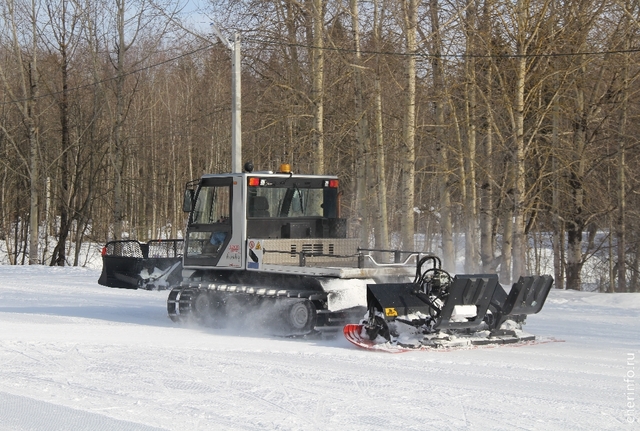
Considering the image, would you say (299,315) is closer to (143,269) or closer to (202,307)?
(202,307)

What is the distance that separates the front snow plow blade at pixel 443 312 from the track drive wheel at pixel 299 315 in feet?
3.75

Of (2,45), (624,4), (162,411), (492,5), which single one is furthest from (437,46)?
(2,45)

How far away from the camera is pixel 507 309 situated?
394 inches

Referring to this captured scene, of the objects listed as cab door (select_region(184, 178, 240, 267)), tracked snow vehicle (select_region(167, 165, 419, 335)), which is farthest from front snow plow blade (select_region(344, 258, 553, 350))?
cab door (select_region(184, 178, 240, 267))

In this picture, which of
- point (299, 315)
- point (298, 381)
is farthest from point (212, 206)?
point (298, 381)

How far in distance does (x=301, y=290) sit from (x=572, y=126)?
15.5 metres

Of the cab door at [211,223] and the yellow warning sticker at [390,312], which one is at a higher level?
the cab door at [211,223]

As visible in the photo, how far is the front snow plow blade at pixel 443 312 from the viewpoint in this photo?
960cm

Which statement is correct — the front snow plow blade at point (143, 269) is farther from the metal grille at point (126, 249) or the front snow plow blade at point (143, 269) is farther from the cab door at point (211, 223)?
the cab door at point (211, 223)

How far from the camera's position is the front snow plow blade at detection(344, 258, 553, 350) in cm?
960

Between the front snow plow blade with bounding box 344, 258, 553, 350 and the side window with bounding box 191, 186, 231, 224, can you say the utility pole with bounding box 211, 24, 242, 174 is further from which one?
the front snow plow blade with bounding box 344, 258, 553, 350

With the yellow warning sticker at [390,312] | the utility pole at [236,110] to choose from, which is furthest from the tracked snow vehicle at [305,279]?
the utility pole at [236,110]

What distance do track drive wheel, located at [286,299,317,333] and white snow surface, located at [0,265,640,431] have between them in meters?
0.32

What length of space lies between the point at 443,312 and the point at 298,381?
94.4 inches
